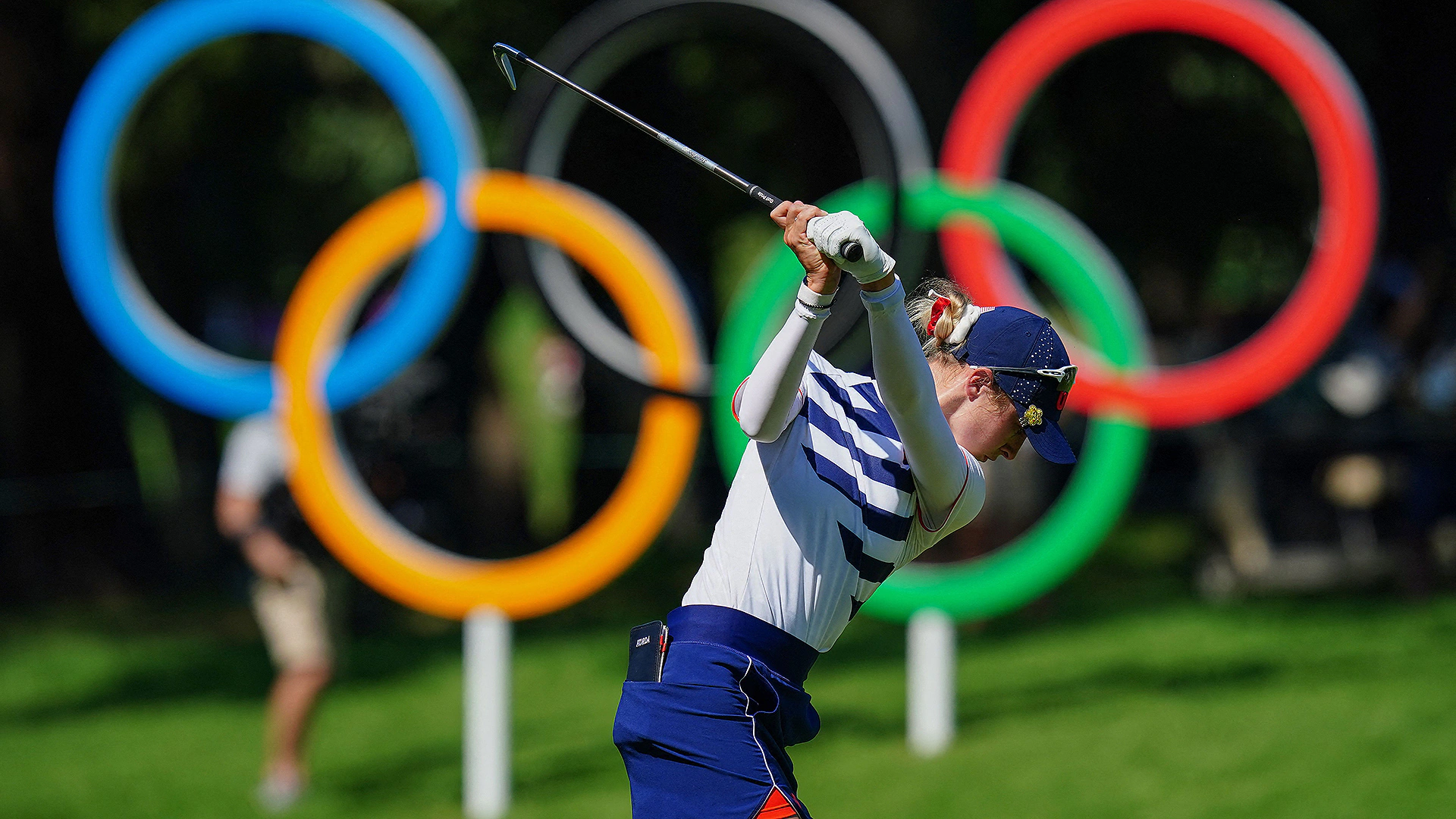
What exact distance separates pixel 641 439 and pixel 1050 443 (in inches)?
151

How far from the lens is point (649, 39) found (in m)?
7.02

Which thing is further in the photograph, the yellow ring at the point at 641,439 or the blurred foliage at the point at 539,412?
the blurred foliage at the point at 539,412

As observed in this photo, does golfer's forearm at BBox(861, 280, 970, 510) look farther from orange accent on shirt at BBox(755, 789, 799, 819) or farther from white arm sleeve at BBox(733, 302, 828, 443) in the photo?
orange accent on shirt at BBox(755, 789, 799, 819)

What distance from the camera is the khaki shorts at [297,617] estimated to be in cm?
725

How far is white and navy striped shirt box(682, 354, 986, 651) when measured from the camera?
3119 mm

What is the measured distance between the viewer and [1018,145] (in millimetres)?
13688

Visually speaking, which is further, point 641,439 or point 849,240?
point 641,439

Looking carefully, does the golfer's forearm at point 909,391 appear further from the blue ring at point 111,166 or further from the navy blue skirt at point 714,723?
the blue ring at point 111,166

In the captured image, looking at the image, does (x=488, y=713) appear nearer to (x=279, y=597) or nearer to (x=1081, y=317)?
(x=279, y=597)

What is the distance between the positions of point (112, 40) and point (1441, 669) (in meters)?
11.7

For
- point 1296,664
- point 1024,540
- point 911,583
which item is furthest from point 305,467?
point 1296,664

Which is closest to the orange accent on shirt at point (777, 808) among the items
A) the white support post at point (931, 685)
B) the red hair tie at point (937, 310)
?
the red hair tie at point (937, 310)

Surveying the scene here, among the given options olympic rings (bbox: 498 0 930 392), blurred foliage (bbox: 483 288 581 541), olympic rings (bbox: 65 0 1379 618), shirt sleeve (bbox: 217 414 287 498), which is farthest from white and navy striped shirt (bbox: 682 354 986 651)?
blurred foliage (bbox: 483 288 581 541)

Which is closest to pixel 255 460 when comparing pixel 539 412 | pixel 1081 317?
pixel 1081 317
